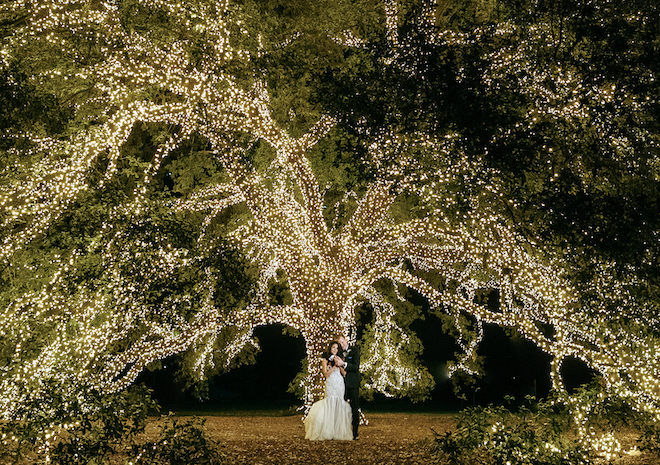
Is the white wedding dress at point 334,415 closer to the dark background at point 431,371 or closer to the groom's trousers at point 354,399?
the groom's trousers at point 354,399

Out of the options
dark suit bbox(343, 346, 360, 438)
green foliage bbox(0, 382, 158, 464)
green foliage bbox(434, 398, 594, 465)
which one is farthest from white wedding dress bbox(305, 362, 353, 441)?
green foliage bbox(0, 382, 158, 464)

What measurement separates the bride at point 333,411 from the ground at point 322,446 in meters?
0.24

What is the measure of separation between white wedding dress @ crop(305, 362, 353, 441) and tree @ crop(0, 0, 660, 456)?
5.60 ft

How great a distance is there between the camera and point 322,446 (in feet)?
37.1

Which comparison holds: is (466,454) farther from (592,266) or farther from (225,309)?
(225,309)

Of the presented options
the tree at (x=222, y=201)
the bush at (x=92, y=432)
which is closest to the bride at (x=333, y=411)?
the tree at (x=222, y=201)

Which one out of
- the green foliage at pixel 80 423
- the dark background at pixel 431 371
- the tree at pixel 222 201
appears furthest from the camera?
the dark background at pixel 431 371

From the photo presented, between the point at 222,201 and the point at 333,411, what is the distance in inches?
186

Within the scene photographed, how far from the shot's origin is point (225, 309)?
10.4 metres

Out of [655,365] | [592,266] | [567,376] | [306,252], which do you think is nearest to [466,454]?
[592,266]

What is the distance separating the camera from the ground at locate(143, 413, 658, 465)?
391 inches

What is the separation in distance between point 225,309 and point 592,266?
4970 mm

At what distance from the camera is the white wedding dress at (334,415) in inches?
472

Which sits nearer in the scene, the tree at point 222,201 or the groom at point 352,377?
the tree at point 222,201
